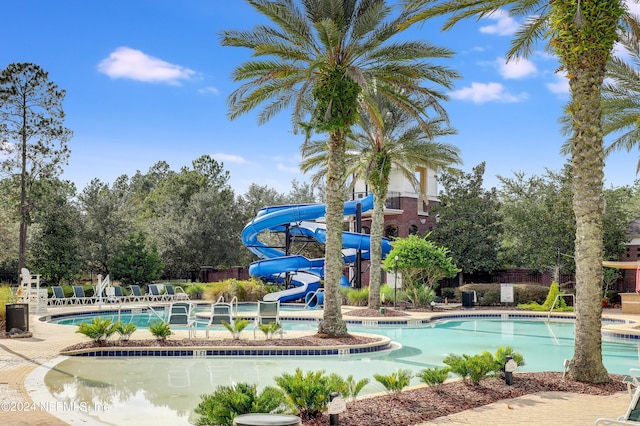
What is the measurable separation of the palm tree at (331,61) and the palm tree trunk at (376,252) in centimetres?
764

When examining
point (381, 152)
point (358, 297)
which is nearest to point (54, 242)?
point (358, 297)

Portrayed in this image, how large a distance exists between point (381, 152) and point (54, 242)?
67.9 feet

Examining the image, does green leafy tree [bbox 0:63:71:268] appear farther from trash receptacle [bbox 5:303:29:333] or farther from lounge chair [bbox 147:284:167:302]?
trash receptacle [bbox 5:303:29:333]

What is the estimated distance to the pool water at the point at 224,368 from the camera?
8.55 meters

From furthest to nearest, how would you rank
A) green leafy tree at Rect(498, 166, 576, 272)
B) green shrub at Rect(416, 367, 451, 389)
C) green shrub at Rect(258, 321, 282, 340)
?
green leafy tree at Rect(498, 166, 576, 272) → green shrub at Rect(258, 321, 282, 340) → green shrub at Rect(416, 367, 451, 389)

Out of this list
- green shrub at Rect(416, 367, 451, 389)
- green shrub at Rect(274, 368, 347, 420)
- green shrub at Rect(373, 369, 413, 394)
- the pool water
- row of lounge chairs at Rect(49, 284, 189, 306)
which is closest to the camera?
green shrub at Rect(274, 368, 347, 420)

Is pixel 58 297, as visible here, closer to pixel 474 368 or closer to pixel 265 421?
pixel 474 368

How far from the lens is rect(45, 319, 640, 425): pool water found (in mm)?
8547

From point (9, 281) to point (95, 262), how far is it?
7555 millimetres

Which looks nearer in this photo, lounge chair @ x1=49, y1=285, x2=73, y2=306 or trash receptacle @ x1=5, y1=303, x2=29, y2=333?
trash receptacle @ x1=5, y1=303, x2=29, y2=333

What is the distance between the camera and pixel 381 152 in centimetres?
2262

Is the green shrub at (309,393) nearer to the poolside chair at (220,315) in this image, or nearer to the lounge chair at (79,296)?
the poolside chair at (220,315)

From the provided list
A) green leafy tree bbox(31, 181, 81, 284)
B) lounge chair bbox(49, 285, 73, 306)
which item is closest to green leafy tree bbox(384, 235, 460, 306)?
lounge chair bbox(49, 285, 73, 306)

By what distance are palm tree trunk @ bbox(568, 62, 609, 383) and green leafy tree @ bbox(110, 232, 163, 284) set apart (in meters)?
30.3
